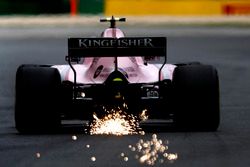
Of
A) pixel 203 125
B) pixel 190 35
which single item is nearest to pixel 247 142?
pixel 203 125

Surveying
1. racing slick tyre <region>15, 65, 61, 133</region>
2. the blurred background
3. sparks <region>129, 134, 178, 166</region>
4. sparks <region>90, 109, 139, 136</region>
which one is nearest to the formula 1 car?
racing slick tyre <region>15, 65, 61, 133</region>

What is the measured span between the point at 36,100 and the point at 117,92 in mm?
974

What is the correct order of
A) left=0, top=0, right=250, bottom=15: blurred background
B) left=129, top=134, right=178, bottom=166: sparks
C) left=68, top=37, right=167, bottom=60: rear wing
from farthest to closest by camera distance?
left=0, top=0, right=250, bottom=15: blurred background
left=68, top=37, right=167, bottom=60: rear wing
left=129, top=134, right=178, bottom=166: sparks

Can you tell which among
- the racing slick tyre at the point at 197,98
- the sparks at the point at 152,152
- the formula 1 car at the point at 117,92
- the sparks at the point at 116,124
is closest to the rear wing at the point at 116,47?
the formula 1 car at the point at 117,92

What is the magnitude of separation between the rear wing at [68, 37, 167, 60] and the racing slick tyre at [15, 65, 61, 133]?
16.5 inches

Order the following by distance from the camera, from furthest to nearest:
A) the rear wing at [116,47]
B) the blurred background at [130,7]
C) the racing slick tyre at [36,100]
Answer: the blurred background at [130,7]
the rear wing at [116,47]
the racing slick tyre at [36,100]

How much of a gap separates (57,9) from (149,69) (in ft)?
145

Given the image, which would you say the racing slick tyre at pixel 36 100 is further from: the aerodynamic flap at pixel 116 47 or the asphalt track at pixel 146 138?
the aerodynamic flap at pixel 116 47

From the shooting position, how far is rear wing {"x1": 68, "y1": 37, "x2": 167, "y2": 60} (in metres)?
14.2

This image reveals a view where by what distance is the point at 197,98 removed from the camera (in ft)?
46.3

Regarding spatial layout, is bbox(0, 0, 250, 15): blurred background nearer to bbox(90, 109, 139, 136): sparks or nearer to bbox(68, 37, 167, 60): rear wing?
bbox(90, 109, 139, 136): sparks

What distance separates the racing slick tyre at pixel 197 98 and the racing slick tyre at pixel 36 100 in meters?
1.48

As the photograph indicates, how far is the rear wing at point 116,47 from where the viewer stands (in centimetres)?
1417

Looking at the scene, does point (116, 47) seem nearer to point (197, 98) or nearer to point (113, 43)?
point (113, 43)
